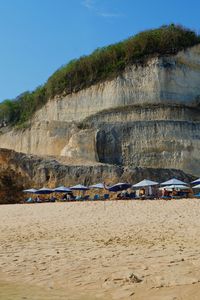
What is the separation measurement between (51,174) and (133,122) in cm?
1016

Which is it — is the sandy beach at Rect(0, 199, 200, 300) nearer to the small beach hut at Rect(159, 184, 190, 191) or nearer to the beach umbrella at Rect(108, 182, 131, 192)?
the small beach hut at Rect(159, 184, 190, 191)

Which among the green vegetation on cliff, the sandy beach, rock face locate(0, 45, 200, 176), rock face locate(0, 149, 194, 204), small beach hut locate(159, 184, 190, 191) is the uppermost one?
the green vegetation on cliff

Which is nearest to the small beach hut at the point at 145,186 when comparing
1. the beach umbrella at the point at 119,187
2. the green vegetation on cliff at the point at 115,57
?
the beach umbrella at the point at 119,187

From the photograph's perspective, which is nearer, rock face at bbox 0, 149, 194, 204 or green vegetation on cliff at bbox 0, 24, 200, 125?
rock face at bbox 0, 149, 194, 204

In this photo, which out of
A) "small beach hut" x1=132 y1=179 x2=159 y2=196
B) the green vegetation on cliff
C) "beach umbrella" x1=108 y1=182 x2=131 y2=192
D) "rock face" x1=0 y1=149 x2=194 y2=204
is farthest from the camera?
the green vegetation on cliff

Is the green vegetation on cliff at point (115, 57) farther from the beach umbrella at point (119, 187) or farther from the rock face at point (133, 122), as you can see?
the beach umbrella at point (119, 187)

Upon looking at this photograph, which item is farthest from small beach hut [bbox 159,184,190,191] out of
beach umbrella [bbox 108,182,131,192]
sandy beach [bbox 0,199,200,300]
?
sandy beach [bbox 0,199,200,300]

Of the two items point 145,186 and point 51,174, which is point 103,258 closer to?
point 145,186

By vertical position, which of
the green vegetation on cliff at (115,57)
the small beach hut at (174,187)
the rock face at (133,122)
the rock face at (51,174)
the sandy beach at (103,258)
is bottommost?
the sandy beach at (103,258)

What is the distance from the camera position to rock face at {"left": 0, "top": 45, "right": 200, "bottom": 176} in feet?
137

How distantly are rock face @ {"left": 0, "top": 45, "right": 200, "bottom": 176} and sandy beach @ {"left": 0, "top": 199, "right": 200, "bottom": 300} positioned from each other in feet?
86.0

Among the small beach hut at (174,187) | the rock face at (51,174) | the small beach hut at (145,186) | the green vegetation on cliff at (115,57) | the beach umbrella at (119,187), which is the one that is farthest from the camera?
the green vegetation on cliff at (115,57)

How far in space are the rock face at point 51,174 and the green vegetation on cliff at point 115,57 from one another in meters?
16.8

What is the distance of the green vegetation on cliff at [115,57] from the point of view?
1941 inches
